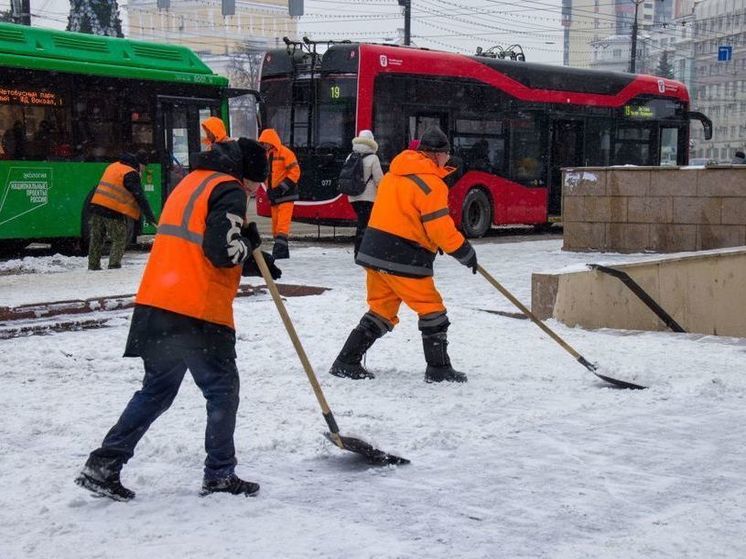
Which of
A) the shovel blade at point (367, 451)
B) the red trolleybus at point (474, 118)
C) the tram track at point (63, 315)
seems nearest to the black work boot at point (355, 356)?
the shovel blade at point (367, 451)

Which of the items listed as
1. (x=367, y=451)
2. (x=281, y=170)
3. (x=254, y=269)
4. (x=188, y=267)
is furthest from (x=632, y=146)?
(x=188, y=267)

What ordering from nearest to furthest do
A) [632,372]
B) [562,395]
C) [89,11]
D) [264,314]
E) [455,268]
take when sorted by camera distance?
[562,395] < [632,372] < [264,314] < [455,268] < [89,11]

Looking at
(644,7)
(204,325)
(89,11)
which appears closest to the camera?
(204,325)

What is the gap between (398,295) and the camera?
23.3ft

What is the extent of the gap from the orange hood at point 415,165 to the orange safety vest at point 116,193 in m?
6.28

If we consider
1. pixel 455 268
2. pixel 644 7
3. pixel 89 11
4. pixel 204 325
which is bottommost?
pixel 455 268

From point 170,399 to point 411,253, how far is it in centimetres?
266

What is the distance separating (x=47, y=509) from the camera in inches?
A: 173

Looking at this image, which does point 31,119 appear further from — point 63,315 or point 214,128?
point 63,315

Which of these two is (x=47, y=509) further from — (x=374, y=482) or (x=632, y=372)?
(x=632, y=372)

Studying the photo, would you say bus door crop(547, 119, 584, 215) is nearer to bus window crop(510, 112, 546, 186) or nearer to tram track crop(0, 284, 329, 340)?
bus window crop(510, 112, 546, 186)

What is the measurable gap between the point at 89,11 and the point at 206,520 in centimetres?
3743

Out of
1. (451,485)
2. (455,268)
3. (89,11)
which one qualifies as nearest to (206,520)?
(451,485)

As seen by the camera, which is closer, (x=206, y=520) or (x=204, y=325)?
(x=206, y=520)
